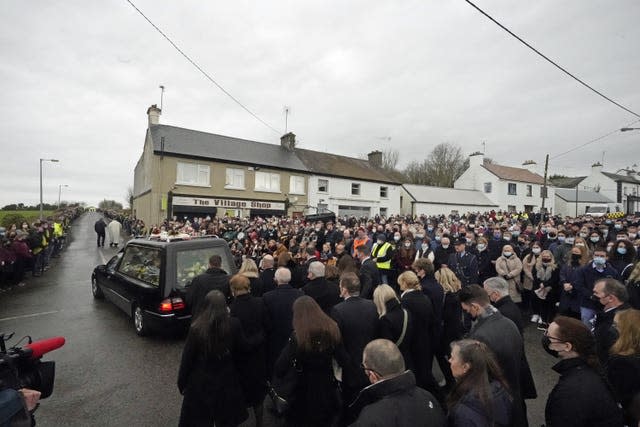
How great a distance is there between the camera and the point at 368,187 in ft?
105

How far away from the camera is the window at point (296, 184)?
2752 centimetres

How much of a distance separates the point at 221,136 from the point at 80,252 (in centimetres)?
1378

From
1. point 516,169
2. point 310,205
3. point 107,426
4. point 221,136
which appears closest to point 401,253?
point 107,426

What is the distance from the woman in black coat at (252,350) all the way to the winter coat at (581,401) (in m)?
2.58

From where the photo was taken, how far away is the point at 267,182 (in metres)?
26.3

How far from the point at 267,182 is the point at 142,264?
2025 centimetres

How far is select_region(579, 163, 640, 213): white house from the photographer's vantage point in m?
46.3

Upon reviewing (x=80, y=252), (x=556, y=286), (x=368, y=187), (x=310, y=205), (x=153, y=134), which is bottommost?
(x=80, y=252)

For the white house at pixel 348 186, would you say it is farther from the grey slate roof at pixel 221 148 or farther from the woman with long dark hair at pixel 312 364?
the woman with long dark hair at pixel 312 364

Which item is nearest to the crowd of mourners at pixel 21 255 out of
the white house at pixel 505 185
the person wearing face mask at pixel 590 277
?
the person wearing face mask at pixel 590 277

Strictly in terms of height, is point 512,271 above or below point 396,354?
below

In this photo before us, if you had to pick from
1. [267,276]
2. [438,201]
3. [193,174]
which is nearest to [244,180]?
[193,174]

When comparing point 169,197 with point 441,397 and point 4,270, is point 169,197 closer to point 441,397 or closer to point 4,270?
point 4,270

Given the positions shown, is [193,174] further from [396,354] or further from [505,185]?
[505,185]
